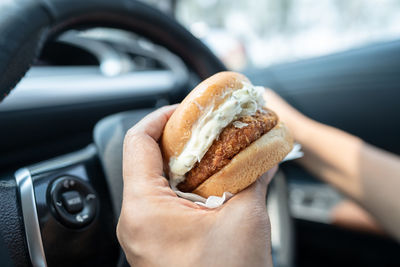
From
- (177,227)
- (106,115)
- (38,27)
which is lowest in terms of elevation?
(177,227)

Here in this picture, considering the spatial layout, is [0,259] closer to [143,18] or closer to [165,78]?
[143,18]

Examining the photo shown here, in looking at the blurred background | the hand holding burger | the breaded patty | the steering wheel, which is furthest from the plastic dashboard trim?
the blurred background


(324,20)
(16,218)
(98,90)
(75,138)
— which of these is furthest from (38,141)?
(324,20)

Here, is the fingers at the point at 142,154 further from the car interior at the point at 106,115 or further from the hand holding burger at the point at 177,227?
the car interior at the point at 106,115

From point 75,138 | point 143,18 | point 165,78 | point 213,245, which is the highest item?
point 143,18

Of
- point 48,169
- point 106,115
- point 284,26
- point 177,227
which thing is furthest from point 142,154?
point 284,26

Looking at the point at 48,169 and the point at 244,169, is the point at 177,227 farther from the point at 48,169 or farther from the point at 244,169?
the point at 48,169
